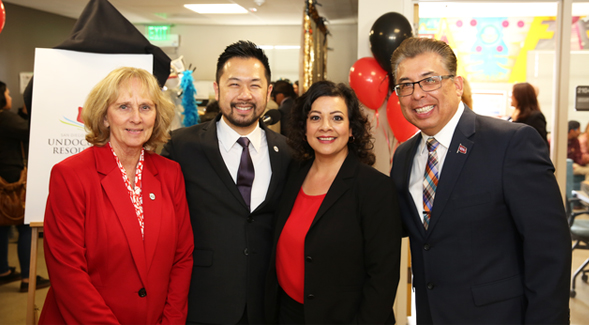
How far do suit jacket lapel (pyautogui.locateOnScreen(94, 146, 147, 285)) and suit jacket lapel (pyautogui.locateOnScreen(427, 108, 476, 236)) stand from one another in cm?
117

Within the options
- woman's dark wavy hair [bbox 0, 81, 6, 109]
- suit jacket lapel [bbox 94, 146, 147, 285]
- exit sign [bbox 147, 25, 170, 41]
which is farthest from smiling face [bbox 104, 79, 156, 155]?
exit sign [bbox 147, 25, 170, 41]

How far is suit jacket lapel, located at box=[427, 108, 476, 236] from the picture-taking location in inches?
65.4

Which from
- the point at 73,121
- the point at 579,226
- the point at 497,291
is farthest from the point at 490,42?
the point at 73,121

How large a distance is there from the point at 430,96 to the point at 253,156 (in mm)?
945

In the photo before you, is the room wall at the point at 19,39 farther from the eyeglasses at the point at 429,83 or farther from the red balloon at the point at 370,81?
the eyeglasses at the point at 429,83

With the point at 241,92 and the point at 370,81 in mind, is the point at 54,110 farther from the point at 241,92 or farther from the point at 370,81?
the point at 370,81

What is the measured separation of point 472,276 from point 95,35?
2249 mm

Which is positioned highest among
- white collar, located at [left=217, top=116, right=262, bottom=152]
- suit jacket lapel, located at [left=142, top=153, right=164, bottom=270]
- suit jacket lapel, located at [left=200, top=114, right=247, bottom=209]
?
white collar, located at [left=217, top=116, right=262, bottom=152]

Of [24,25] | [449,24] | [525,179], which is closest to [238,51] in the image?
[525,179]

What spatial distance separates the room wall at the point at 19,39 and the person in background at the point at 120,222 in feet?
23.2

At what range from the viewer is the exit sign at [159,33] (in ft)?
29.6

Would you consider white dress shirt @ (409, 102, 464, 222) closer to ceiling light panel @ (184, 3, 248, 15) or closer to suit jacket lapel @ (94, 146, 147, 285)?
suit jacket lapel @ (94, 146, 147, 285)

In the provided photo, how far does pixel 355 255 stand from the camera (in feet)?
5.90

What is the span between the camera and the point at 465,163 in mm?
1669
